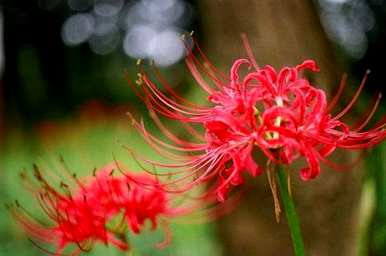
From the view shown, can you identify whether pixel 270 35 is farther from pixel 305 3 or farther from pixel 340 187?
pixel 340 187

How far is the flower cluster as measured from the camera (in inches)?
53.1

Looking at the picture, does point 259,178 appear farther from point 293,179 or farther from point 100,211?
point 100,211

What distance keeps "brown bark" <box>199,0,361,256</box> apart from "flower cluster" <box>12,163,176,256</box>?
0.30 metres

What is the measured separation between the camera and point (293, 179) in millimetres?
1660

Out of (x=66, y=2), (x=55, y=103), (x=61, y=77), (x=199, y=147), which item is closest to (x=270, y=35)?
(x=199, y=147)

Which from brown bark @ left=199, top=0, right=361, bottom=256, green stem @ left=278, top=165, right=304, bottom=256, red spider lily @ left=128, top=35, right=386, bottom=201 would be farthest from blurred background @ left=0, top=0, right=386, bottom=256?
green stem @ left=278, top=165, right=304, bottom=256

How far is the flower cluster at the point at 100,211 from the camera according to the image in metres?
1.35

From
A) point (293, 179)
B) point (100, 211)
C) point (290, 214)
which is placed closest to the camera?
point (290, 214)

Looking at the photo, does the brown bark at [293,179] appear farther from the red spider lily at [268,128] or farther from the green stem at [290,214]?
the green stem at [290,214]

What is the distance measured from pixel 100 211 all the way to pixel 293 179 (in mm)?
487

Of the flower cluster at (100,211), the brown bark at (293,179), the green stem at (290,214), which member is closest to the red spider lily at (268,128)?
the green stem at (290,214)

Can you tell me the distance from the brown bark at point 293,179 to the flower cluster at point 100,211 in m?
0.30

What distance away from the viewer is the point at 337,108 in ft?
5.01

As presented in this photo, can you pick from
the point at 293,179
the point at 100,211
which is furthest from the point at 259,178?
the point at 100,211
